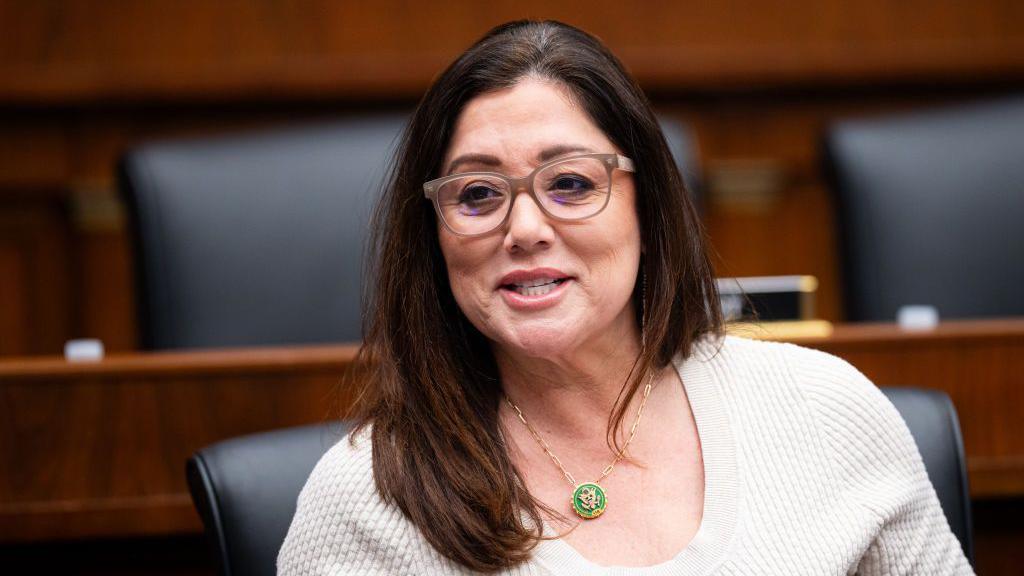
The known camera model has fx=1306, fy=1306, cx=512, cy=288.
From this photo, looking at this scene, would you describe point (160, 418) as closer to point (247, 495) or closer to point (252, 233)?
point (247, 495)

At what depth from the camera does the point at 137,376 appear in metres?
1.66

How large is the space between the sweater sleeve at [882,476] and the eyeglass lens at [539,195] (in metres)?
0.32

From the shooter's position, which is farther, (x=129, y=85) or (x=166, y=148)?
(x=129, y=85)

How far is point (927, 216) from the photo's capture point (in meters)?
2.31

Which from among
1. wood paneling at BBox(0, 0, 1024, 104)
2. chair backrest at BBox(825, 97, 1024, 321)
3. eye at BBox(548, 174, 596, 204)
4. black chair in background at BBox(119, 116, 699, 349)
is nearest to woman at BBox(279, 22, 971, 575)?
eye at BBox(548, 174, 596, 204)

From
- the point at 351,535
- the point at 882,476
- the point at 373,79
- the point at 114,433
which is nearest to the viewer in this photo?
the point at 351,535

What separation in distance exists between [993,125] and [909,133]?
0.18m

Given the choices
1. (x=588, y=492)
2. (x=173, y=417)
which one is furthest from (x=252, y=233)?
(x=588, y=492)

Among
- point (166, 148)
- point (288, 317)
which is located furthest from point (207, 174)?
point (288, 317)

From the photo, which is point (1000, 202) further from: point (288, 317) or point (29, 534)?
point (29, 534)

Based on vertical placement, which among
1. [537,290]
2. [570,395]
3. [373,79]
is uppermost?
[373,79]

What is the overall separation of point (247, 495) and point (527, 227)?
0.40 meters

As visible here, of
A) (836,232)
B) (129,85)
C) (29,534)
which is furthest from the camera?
(129,85)

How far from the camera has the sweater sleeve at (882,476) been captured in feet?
4.48
